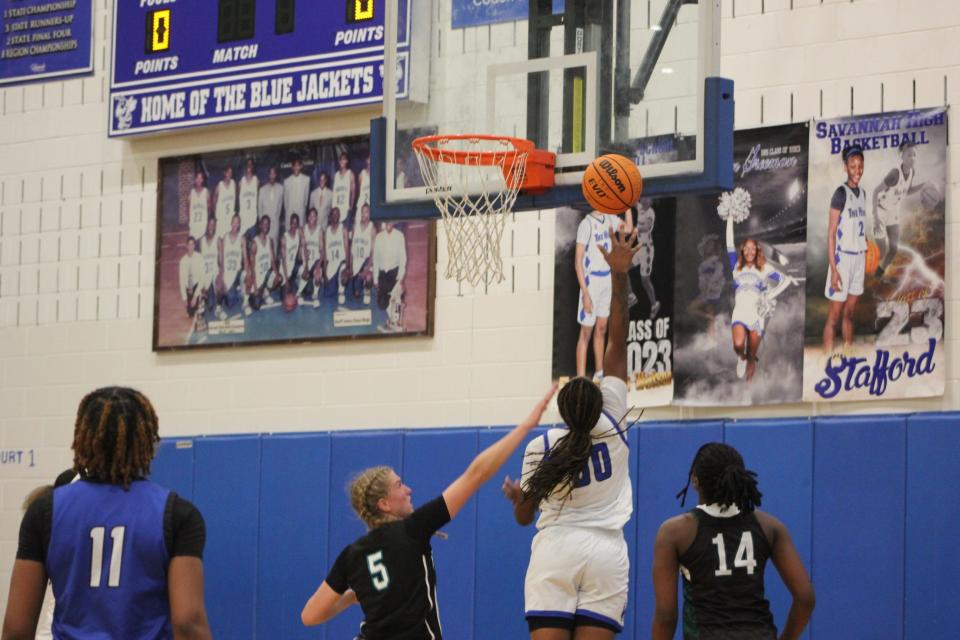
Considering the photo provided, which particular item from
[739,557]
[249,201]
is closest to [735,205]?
[739,557]

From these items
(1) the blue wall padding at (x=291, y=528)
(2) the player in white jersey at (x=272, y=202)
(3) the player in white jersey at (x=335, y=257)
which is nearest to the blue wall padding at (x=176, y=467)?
(1) the blue wall padding at (x=291, y=528)

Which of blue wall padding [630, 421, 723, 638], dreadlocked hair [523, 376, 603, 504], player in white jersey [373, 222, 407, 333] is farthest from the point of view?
player in white jersey [373, 222, 407, 333]

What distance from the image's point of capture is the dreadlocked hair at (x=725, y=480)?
19.3 feet

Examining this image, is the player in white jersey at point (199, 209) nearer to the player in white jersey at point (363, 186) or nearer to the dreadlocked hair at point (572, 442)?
the player in white jersey at point (363, 186)

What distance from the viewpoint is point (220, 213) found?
10.9 m

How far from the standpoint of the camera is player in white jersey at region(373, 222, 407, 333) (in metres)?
10.1

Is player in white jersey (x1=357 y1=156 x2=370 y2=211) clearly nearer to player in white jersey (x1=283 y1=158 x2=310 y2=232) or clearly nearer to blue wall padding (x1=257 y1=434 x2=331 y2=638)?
player in white jersey (x1=283 y1=158 x2=310 y2=232)

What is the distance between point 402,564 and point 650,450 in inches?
139

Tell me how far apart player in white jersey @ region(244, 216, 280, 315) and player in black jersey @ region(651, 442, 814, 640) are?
530 cm

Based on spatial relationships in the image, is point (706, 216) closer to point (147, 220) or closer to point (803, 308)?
point (803, 308)

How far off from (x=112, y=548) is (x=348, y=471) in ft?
19.4

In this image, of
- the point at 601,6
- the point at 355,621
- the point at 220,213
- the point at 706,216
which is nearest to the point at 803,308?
the point at 706,216

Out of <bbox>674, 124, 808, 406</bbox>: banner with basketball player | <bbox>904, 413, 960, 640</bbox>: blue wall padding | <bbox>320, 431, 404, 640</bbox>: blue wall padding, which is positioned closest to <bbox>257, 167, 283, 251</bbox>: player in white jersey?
<bbox>320, 431, 404, 640</bbox>: blue wall padding

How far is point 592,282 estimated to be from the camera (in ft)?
30.6
